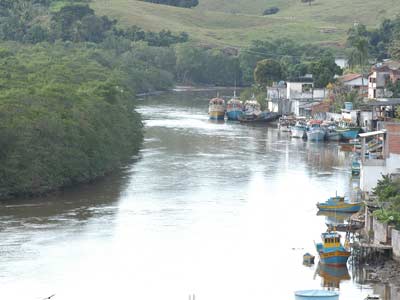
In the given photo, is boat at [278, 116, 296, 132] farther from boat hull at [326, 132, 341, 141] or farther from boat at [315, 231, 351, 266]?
boat at [315, 231, 351, 266]

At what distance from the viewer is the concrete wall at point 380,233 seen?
47.2 meters

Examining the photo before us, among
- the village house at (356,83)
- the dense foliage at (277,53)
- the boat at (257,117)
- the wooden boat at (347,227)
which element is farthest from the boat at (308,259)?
the dense foliage at (277,53)

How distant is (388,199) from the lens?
166 feet

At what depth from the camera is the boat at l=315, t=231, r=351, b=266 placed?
47.0 m

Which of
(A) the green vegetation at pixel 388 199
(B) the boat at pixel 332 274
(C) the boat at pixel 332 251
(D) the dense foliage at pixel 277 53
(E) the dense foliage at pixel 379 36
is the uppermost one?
(E) the dense foliage at pixel 379 36

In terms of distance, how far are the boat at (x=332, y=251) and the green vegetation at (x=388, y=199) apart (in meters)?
1.73

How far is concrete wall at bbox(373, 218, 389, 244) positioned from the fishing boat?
8929mm

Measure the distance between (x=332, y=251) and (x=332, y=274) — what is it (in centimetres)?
111

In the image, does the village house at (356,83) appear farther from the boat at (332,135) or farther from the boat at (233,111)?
the boat at (332,135)

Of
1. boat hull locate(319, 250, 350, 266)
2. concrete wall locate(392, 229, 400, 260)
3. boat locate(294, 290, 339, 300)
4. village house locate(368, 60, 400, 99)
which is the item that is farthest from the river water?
village house locate(368, 60, 400, 99)

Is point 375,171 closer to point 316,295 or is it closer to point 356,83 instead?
point 316,295

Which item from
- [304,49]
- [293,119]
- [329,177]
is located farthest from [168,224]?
[304,49]

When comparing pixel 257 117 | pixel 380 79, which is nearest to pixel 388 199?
pixel 380 79

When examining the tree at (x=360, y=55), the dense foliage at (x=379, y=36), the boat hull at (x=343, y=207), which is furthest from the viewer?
the dense foliage at (x=379, y=36)
